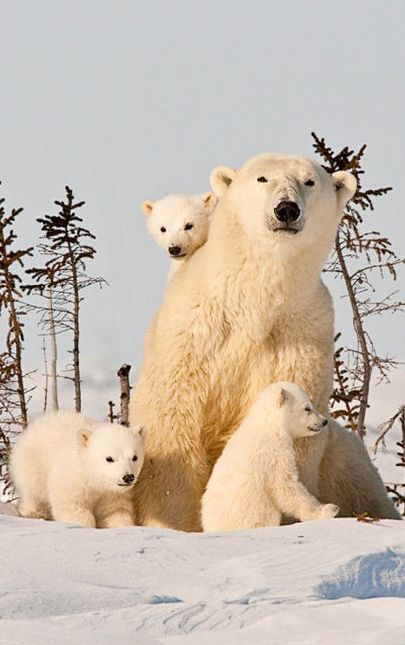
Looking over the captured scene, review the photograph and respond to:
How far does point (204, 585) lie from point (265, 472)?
82.0 inches

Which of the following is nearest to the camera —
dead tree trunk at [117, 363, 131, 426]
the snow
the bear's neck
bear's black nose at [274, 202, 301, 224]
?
the snow

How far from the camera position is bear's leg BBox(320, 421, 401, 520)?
27.7ft

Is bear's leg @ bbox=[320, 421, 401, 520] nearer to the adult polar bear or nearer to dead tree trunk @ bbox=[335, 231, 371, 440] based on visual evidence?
the adult polar bear

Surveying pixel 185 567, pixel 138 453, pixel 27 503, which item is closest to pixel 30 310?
pixel 27 503

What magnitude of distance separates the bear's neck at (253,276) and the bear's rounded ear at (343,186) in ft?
1.54

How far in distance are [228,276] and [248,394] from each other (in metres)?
0.85

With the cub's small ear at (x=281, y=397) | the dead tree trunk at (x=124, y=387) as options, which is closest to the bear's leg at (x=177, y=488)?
the cub's small ear at (x=281, y=397)

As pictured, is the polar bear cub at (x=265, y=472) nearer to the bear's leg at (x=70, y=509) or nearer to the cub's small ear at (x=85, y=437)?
the bear's leg at (x=70, y=509)

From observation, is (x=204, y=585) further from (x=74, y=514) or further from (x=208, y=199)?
(x=208, y=199)

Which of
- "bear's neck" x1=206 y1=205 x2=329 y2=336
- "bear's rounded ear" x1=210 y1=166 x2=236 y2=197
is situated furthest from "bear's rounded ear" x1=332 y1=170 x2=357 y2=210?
"bear's rounded ear" x1=210 y1=166 x2=236 y2=197

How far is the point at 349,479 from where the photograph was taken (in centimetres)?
852

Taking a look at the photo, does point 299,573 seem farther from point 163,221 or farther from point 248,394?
point 163,221

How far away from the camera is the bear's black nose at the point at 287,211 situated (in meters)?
7.60

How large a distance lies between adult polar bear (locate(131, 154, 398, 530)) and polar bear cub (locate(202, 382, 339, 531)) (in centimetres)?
31
